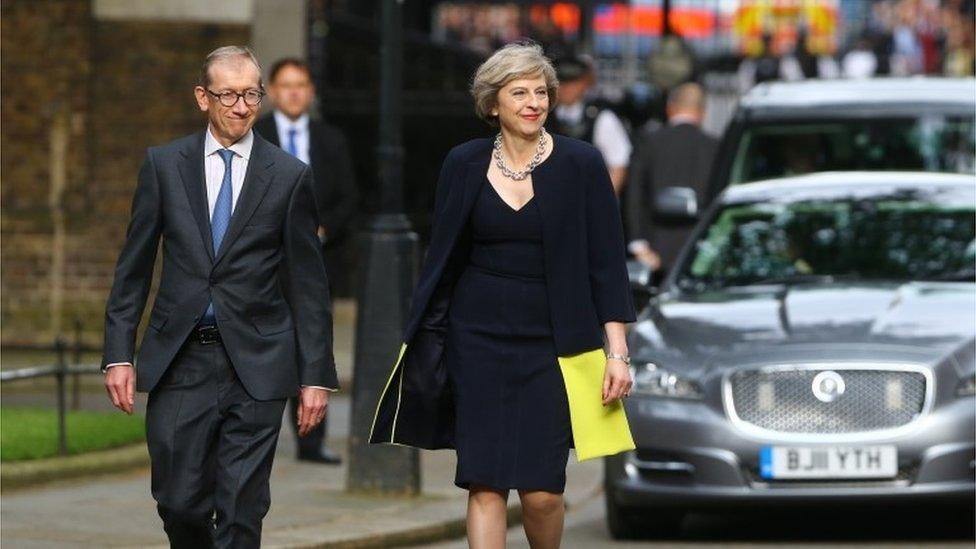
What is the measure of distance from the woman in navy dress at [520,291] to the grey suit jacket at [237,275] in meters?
0.37

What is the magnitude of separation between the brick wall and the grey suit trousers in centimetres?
1054

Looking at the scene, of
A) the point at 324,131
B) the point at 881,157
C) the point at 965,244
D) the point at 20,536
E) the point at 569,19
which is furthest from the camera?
the point at 569,19

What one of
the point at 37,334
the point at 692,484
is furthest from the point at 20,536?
the point at 37,334

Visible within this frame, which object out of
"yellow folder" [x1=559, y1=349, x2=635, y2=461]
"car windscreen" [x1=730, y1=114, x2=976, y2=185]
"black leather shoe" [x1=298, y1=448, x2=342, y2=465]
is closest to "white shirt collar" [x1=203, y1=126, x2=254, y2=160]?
"yellow folder" [x1=559, y1=349, x2=635, y2=461]

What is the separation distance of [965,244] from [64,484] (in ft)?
13.5

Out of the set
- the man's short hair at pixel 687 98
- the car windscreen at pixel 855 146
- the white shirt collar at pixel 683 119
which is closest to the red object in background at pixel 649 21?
the man's short hair at pixel 687 98

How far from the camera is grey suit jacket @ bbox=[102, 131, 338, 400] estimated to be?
783 centimetres

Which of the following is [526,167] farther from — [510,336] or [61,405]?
[61,405]

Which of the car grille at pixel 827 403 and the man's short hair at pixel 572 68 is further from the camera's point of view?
the man's short hair at pixel 572 68

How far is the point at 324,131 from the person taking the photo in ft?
44.7

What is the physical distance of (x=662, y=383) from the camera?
1106cm

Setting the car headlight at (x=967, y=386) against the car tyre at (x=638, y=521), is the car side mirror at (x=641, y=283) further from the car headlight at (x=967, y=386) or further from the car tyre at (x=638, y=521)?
the car headlight at (x=967, y=386)

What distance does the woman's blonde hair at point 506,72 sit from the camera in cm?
798

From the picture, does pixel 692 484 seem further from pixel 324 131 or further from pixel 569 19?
pixel 569 19
